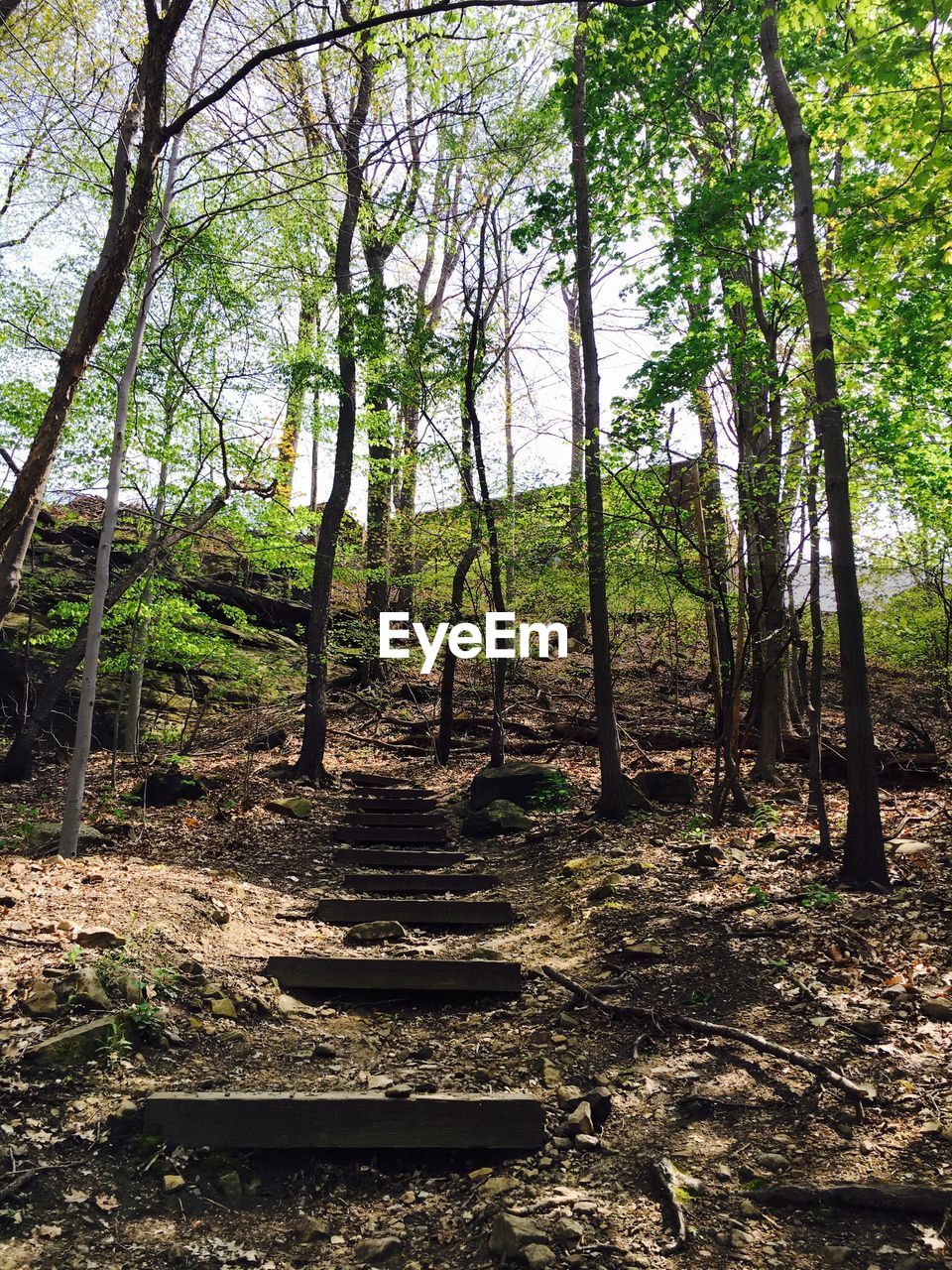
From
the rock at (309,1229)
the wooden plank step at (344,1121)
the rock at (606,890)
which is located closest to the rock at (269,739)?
the rock at (606,890)

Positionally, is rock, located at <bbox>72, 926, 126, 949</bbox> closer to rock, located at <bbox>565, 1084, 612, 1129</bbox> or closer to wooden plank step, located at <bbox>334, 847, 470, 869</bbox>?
rock, located at <bbox>565, 1084, 612, 1129</bbox>

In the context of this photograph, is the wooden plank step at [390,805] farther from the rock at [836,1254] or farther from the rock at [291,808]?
the rock at [836,1254]

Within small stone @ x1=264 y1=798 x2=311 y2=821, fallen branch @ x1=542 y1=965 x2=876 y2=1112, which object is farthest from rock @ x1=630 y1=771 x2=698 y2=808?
fallen branch @ x1=542 y1=965 x2=876 y2=1112

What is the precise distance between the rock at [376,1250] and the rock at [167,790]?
7551mm

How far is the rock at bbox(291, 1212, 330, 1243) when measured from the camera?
108 inches

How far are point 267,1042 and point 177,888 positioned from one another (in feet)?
6.48

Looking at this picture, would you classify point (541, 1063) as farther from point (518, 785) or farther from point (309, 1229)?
point (518, 785)

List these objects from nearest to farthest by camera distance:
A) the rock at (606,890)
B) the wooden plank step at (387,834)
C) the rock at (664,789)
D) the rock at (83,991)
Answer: the rock at (83,991) → the rock at (606,890) → the rock at (664,789) → the wooden plank step at (387,834)

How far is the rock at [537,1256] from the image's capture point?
254 cm

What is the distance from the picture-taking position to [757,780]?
9.62 meters

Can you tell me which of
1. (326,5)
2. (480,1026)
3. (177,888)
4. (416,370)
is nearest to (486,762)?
(416,370)

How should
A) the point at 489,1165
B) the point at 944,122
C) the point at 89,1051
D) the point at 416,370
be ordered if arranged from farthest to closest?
the point at 416,370
the point at 944,122
the point at 89,1051
the point at 489,1165

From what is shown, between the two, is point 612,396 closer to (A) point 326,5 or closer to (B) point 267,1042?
(A) point 326,5

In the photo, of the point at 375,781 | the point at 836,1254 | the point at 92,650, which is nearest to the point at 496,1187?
the point at 836,1254
